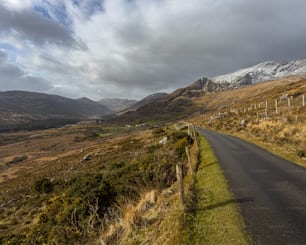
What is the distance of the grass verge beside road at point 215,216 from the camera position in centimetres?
627

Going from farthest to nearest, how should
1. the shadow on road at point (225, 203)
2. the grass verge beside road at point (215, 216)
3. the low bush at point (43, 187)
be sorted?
the low bush at point (43, 187) → the shadow on road at point (225, 203) → the grass verge beside road at point (215, 216)

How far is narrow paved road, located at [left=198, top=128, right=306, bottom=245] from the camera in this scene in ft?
20.6

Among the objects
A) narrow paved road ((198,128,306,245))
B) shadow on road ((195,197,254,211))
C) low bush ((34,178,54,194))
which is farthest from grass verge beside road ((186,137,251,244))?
low bush ((34,178,54,194))

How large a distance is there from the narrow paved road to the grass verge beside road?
27 centimetres

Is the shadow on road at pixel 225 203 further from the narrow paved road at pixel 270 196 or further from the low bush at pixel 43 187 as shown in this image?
the low bush at pixel 43 187

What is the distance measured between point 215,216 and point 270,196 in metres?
2.51

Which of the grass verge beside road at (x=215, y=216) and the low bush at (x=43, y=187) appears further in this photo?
the low bush at (x=43, y=187)

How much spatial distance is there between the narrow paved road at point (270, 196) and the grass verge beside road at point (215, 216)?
10.7 inches

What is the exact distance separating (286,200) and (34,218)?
1856 cm

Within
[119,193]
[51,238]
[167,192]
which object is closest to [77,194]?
[119,193]

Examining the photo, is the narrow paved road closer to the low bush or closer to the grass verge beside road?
the grass verge beside road

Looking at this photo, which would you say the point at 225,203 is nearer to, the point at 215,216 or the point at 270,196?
the point at 215,216

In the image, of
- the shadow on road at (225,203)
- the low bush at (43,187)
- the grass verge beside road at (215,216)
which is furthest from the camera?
the low bush at (43,187)

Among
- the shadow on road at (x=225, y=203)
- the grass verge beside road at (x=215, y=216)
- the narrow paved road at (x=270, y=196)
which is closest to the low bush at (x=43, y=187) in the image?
the narrow paved road at (x=270, y=196)
